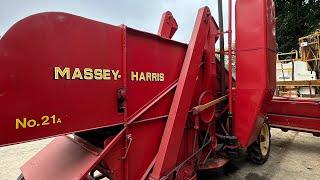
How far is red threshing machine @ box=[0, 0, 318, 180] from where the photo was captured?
1.86 metres

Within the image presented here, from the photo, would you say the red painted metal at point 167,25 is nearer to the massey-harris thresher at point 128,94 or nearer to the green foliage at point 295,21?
the massey-harris thresher at point 128,94

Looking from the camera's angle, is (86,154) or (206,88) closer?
(86,154)

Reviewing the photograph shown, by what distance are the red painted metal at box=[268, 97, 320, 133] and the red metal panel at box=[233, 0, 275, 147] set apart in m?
2.01

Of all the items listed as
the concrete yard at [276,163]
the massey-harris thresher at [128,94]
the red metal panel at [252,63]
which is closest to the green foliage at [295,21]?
the concrete yard at [276,163]

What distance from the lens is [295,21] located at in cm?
2259

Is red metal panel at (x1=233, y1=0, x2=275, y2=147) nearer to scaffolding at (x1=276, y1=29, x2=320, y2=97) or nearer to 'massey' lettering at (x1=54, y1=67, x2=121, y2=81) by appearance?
'massey' lettering at (x1=54, y1=67, x2=121, y2=81)

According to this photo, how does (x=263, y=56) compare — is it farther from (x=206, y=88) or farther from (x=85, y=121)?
(x=85, y=121)

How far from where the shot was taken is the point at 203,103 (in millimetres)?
3701

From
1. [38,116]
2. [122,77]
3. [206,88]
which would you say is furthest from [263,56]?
[38,116]

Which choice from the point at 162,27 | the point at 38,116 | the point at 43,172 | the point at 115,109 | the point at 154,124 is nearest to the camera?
the point at 38,116

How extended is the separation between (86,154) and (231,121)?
2306 millimetres

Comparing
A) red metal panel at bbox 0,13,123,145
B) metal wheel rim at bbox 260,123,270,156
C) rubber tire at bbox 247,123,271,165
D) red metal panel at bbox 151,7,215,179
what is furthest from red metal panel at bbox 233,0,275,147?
red metal panel at bbox 0,13,123,145

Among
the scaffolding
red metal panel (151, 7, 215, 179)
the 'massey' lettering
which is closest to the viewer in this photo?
the 'massey' lettering

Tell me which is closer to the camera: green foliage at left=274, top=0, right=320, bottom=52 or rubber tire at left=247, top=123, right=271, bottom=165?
rubber tire at left=247, top=123, right=271, bottom=165
